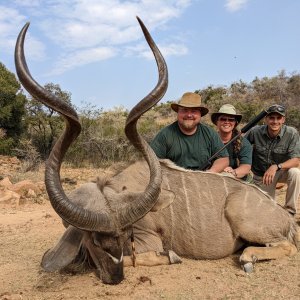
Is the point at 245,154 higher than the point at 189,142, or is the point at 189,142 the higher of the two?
the point at 189,142

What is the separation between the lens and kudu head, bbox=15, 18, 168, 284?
298 centimetres

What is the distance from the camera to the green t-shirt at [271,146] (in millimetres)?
5879

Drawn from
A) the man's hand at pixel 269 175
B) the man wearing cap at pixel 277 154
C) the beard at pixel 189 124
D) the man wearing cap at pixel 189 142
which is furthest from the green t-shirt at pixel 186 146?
the man wearing cap at pixel 277 154

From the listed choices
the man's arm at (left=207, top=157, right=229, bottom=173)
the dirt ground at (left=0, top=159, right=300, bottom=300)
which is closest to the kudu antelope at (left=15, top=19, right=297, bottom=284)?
the dirt ground at (left=0, top=159, right=300, bottom=300)

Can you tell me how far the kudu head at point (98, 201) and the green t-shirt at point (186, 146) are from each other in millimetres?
1477

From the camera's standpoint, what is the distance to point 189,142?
5.03 metres

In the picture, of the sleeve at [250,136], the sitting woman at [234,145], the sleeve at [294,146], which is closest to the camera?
the sitting woman at [234,145]

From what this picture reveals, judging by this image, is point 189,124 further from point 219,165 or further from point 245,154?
point 245,154

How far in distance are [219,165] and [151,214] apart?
1.35 metres

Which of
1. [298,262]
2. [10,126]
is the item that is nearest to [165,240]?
[298,262]

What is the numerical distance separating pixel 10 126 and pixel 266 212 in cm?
1250

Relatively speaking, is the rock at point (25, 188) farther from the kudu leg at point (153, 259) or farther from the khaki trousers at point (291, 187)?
the kudu leg at point (153, 259)

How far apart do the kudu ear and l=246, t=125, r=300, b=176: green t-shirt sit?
3.46 m

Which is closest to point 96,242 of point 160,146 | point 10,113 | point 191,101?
point 160,146
